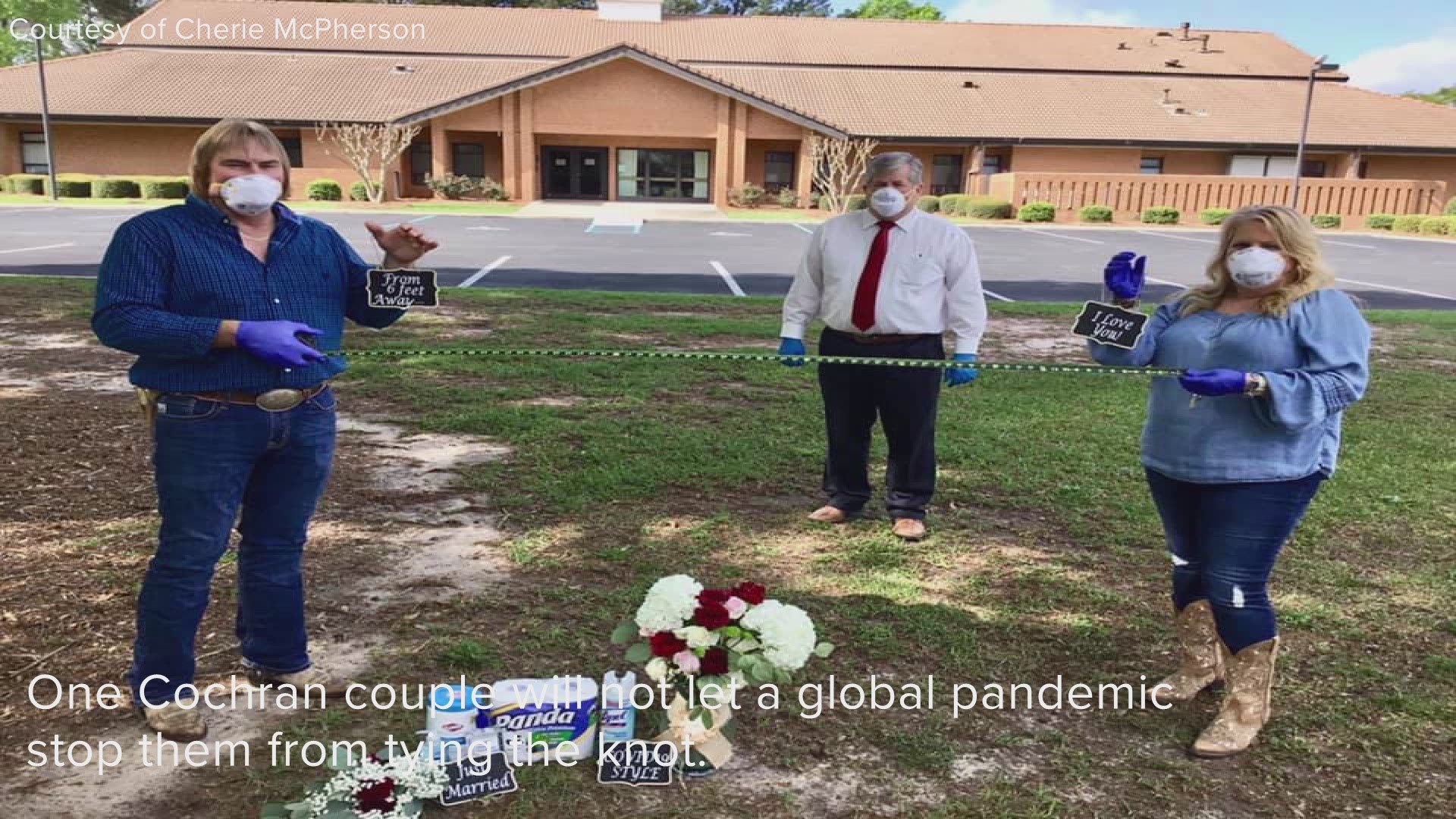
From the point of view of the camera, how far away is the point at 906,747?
3.05 meters

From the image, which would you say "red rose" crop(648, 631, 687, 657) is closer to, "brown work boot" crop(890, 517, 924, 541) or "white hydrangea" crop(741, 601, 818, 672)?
"white hydrangea" crop(741, 601, 818, 672)

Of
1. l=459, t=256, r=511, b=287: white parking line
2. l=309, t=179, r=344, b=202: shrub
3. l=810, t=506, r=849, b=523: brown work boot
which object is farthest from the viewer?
l=309, t=179, r=344, b=202: shrub

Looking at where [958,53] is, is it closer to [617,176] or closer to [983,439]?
[617,176]

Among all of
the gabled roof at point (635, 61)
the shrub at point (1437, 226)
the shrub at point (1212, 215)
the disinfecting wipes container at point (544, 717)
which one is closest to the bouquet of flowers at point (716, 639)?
the disinfecting wipes container at point (544, 717)

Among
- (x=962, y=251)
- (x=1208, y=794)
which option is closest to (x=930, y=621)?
(x=1208, y=794)

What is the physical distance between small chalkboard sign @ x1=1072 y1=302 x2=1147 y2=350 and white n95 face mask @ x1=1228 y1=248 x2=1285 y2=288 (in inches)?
11.5

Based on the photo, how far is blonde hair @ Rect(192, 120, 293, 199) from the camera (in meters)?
2.73

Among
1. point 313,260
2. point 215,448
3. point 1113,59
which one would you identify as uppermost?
point 1113,59

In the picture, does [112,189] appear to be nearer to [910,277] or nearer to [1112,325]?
[910,277]

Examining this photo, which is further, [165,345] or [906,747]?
[906,747]

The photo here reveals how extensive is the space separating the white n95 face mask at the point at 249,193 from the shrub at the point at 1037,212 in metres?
32.1

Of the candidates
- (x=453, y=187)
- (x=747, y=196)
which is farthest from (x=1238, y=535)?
(x=453, y=187)

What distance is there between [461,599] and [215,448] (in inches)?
56.1

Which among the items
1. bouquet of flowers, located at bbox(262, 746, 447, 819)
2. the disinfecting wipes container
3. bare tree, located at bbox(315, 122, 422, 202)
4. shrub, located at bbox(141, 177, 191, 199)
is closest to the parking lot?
shrub, located at bbox(141, 177, 191, 199)
